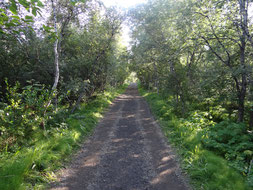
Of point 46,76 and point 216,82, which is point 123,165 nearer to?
point 216,82

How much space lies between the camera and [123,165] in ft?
16.6

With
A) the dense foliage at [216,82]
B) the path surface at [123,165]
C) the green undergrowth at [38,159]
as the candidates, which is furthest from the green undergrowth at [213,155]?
the green undergrowth at [38,159]

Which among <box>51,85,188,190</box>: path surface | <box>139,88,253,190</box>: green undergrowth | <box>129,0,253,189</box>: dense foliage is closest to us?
<box>139,88,253,190</box>: green undergrowth

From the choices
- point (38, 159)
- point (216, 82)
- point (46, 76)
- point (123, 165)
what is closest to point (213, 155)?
point (123, 165)

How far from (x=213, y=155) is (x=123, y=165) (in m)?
2.86

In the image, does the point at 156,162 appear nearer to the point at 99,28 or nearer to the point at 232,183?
the point at 232,183

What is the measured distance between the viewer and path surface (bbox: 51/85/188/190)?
4.14m

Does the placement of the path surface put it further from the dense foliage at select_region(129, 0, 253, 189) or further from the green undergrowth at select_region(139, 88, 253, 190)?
the dense foliage at select_region(129, 0, 253, 189)

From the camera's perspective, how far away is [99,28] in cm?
1116

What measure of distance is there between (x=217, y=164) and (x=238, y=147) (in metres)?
1.23

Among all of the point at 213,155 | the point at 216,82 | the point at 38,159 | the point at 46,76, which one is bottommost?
the point at 213,155

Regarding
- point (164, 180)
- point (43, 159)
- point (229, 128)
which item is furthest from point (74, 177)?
point (229, 128)

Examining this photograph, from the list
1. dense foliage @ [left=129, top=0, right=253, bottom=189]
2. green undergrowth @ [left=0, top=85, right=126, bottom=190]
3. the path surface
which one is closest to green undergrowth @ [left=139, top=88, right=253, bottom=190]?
dense foliage @ [left=129, top=0, right=253, bottom=189]

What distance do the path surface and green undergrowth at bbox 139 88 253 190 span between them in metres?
0.45
